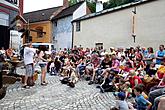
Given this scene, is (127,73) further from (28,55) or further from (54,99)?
(28,55)

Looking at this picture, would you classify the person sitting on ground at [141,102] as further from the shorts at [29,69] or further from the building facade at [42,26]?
the building facade at [42,26]

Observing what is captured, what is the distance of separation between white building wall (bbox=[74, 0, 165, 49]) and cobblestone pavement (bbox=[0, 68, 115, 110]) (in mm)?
9784

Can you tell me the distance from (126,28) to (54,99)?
1518 cm

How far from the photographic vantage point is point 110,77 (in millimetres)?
13148

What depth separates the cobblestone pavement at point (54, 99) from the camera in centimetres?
920

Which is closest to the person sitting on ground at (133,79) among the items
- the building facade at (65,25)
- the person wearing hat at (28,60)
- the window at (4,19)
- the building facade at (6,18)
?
the person wearing hat at (28,60)

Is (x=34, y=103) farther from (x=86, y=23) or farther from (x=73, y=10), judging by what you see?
(x=73, y=10)

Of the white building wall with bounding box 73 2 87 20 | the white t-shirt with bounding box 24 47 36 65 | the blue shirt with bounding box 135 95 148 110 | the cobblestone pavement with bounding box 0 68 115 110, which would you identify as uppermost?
the white building wall with bounding box 73 2 87 20

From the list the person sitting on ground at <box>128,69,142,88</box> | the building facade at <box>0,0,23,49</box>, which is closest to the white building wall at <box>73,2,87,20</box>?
the building facade at <box>0,0,23,49</box>

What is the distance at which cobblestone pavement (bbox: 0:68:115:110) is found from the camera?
920cm

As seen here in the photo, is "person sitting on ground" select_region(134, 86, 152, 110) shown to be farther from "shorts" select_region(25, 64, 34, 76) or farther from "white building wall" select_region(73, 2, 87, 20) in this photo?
"white building wall" select_region(73, 2, 87, 20)

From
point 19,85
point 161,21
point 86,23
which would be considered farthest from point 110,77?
point 86,23

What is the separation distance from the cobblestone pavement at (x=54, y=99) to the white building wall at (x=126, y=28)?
978cm

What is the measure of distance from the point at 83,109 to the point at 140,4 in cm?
1569
